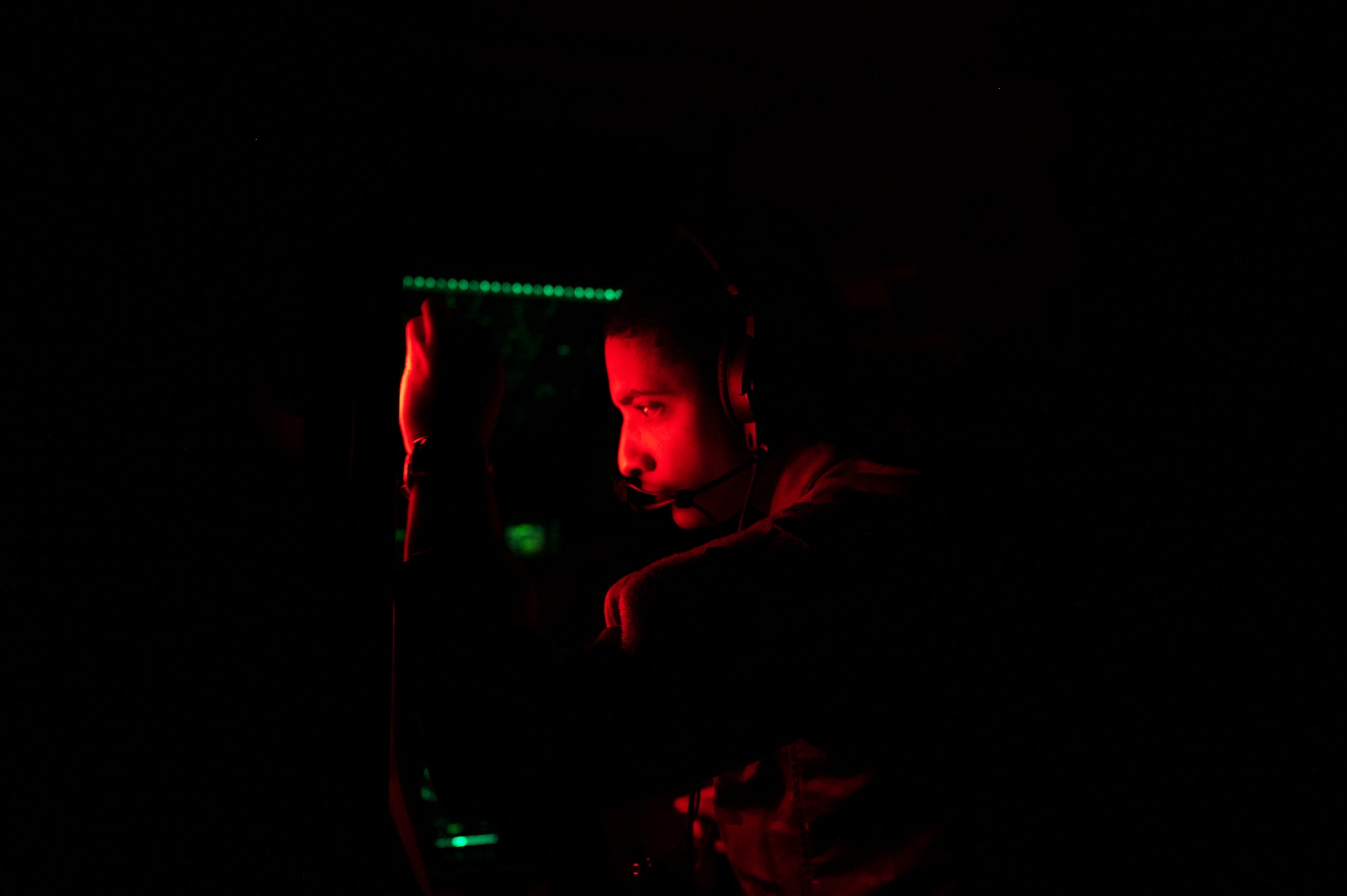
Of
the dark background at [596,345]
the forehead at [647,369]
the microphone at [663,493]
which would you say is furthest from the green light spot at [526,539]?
the forehead at [647,369]

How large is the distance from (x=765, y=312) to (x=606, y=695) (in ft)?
1.49

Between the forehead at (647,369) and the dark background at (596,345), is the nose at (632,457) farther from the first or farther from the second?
the dark background at (596,345)

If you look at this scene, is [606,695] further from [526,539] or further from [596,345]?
[596,345]

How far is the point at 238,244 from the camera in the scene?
705 mm

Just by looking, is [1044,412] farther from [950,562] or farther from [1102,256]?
[950,562]

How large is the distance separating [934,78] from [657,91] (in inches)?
16.1

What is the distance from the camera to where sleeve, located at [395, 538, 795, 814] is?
718 mm

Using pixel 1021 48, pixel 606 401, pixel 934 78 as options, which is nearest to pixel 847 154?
pixel 934 78

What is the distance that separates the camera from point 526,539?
3.67 feet

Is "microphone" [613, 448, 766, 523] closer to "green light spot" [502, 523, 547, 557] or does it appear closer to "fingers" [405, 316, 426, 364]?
"green light spot" [502, 523, 547, 557]

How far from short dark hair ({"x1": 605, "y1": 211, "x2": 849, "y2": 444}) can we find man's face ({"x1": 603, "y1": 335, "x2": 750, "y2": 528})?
0.02 metres

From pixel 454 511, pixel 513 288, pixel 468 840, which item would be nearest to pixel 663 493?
pixel 454 511

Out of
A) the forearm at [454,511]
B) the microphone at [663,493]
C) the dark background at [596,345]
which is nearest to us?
the dark background at [596,345]

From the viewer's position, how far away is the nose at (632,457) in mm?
987
